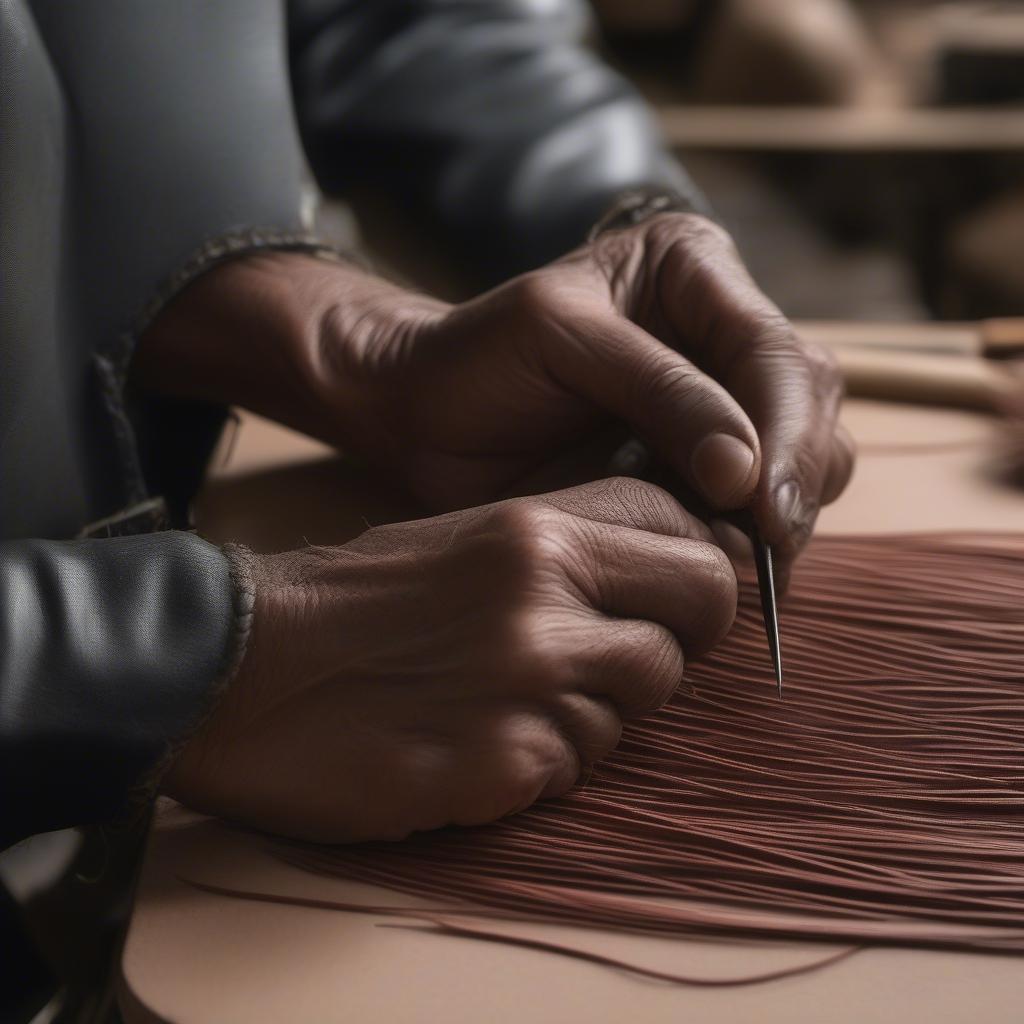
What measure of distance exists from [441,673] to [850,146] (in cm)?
208

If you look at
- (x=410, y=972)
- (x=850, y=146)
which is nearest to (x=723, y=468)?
(x=410, y=972)

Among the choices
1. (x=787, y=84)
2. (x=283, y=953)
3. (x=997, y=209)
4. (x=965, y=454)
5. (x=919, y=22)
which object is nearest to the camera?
(x=283, y=953)

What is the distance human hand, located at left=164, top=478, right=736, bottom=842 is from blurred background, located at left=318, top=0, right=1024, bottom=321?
181 centimetres

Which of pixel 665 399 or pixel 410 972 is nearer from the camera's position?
pixel 410 972

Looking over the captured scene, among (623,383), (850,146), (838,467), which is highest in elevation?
(623,383)

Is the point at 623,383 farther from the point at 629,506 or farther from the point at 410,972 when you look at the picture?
the point at 410,972

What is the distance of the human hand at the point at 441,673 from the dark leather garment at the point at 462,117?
0.52m

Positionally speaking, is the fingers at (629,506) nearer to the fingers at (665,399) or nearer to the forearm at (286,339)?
the fingers at (665,399)

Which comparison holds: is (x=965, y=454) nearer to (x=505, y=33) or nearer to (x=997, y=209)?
(x=505, y=33)

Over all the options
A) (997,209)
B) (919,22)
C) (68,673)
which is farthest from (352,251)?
(919,22)

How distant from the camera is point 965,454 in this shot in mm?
857

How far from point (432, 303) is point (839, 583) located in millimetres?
307

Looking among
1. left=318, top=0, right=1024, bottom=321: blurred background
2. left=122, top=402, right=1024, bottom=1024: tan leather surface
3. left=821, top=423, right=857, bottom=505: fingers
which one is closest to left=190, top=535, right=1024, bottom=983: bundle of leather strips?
left=122, top=402, right=1024, bottom=1024: tan leather surface

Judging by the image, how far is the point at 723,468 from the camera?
61cm
